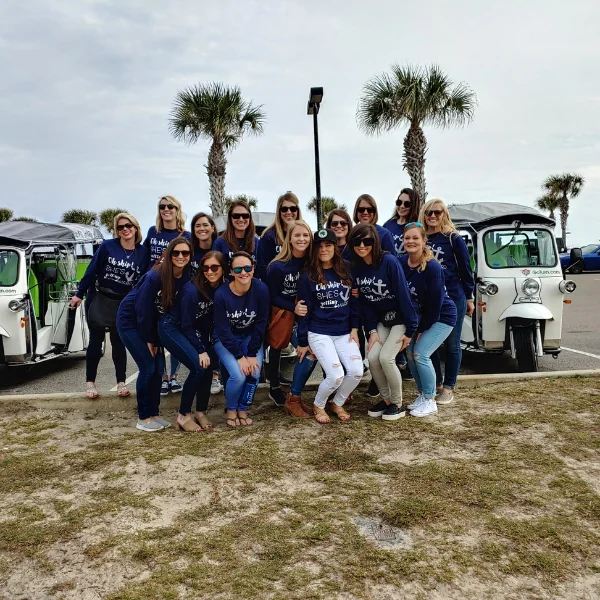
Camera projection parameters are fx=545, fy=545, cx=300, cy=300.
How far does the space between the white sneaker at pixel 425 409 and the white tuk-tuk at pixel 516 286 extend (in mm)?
2193

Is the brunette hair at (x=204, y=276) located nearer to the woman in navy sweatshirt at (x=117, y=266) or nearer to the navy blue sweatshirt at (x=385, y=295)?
the woman in navy sweatshirt at (x=117, y=266)

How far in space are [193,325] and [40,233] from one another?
4.43 meters

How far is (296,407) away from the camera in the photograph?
5094mm

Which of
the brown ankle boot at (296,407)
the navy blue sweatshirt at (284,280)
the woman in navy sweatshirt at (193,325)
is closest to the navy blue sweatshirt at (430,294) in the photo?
the navy blue sweatshirt at (284,280)

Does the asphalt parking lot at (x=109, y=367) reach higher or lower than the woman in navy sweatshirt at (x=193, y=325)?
lower

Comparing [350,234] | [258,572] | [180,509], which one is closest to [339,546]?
[258,572]

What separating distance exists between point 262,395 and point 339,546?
301 cm

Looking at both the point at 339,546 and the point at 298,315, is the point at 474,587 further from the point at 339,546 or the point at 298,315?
the point at 298,315

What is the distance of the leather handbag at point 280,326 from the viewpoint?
5.04m

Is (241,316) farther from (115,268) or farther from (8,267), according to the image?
(8,267)

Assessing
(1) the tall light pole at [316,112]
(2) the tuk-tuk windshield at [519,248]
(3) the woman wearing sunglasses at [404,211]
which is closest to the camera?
(3) the woman wearing sunglasses at [404,211]

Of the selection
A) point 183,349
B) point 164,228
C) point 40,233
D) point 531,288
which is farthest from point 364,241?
point 40,233

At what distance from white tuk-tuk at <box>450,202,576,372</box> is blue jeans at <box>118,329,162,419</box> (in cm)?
423

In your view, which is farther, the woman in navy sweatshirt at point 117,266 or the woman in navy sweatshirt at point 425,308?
the woman in navy sweatshirt at point 117,266
